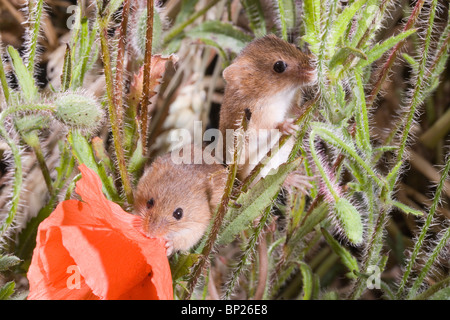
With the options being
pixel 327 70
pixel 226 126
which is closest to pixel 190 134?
pixel 226 126

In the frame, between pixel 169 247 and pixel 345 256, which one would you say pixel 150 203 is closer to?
pixel 169 247

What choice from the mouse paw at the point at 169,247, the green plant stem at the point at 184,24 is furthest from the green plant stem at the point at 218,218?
the green plant stem at the point at 184,24

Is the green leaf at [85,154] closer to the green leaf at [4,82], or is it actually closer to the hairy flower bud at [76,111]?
the hairy flower bud at [76,111]

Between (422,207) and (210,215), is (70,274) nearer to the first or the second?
(210,215)

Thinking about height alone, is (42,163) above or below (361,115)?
below

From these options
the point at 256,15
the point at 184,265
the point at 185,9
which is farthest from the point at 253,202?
the point at 185,9

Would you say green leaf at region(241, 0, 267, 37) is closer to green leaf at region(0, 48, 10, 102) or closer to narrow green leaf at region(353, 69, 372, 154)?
narrow green leaf at region(353, 69, 372, 154)
